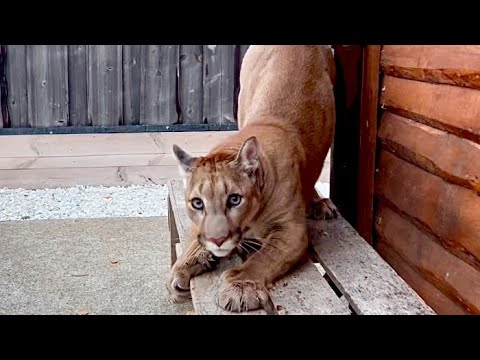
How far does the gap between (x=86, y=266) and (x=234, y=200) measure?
5.59 ft

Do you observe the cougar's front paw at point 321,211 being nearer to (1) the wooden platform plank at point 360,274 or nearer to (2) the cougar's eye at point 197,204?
(1) the wooden platform plank at point 360,274

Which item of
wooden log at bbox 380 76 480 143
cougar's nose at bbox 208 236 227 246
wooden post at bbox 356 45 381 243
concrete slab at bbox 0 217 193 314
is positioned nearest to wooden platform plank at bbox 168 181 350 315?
cougar's nose at bbox 208 236 227 246

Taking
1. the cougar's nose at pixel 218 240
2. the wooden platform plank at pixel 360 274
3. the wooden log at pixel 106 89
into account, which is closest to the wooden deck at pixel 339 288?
the wooden platform plank at pixel 360 274

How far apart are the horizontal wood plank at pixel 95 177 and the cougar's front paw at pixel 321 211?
193 cm

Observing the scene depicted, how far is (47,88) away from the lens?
14.1ft

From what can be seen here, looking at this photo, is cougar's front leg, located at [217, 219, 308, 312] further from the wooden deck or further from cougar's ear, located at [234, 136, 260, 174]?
cougar's ear, located at [234, 136, 260, 174]

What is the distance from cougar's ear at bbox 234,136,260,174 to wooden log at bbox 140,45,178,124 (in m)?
2.61

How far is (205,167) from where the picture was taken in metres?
1.87

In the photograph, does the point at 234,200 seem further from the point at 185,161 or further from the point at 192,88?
Result: the point at 192,88

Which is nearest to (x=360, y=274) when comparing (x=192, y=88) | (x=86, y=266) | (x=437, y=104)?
(x=437, y=104)

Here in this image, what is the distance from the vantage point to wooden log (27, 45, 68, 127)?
14.0ft
